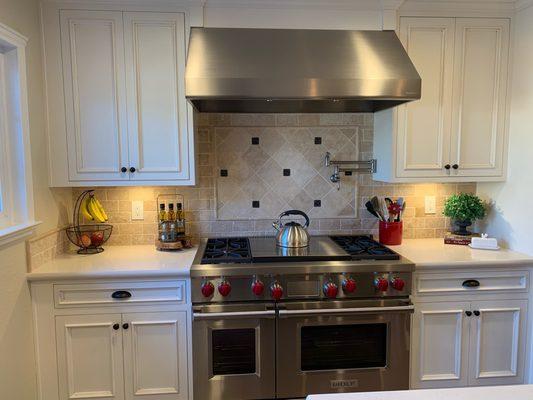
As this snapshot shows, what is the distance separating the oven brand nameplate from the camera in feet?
7.57

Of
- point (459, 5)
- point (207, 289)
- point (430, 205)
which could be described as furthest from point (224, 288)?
point (459, 5)

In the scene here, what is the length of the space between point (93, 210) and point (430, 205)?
2336 millimetres

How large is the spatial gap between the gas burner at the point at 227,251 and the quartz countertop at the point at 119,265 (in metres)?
0.11

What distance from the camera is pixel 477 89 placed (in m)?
2.60

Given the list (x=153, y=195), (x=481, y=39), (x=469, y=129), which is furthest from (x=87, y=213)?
(x=481, y=39)

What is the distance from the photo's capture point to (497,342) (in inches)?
96.6

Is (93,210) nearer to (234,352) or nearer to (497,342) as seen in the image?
(234,352)

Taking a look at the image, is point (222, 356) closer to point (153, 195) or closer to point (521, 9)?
point (153, 195)

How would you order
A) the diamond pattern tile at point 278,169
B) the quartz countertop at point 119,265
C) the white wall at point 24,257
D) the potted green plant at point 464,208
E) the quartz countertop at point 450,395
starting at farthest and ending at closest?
the diamond pattern tile at point 278,169
the potted green plant at point 464,208
the quartz countertop at point 119,265
the white wall at point 24,257
the quartz countertop at point 450,395

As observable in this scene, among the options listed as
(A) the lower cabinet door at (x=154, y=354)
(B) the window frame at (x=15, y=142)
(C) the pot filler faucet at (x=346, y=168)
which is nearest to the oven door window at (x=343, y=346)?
(A) the lower cabinet door at (x=154, y=354)

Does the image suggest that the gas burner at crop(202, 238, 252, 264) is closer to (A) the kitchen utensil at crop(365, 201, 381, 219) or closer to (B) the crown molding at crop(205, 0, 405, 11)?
(A) the kitchen utensil at crop(365, 201, 381, 219)

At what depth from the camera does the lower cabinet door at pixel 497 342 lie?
7.96 ft

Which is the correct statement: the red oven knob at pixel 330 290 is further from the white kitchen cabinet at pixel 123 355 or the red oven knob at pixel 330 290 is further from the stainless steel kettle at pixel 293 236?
the white kitchen cabinet at pixel 123 355

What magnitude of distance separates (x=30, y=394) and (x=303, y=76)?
2220 millimetres
